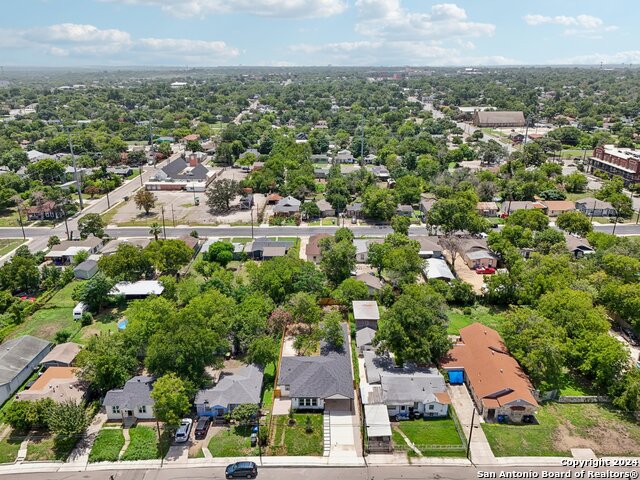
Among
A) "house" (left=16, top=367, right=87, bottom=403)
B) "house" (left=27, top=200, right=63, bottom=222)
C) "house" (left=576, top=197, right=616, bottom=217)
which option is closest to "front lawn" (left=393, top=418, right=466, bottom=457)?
"house" (left=16, top=367, right=87, bottom=403)

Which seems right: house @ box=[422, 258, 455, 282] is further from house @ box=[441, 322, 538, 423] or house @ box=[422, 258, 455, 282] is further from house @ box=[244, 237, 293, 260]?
house @ box=[244, 237, 293, 260]

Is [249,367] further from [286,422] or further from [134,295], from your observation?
[134,295]

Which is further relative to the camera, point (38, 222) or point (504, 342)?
point (38, 222)

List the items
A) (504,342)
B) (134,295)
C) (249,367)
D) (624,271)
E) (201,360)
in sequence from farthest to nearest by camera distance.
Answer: (134,295) → (624,271) → (504,342) → (249,367) → (201,360)

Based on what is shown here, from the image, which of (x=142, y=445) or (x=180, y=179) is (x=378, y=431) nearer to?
(x=142, y=445)

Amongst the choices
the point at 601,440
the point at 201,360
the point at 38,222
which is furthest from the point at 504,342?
the point at 38,222

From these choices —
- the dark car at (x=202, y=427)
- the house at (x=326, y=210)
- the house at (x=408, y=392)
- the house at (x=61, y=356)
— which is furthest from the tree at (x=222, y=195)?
the dark car at (x=202, y=427)

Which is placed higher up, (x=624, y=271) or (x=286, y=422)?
(x=624, y=271)

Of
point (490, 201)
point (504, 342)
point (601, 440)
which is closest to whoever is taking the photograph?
point (601, 440)
